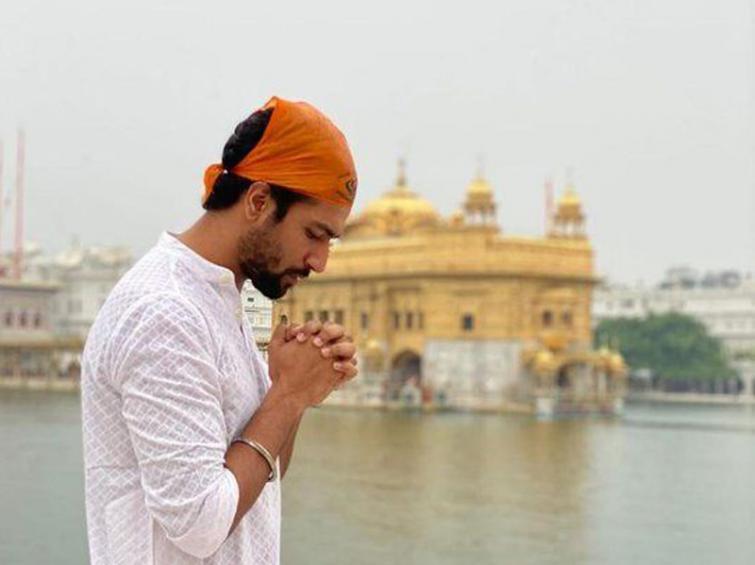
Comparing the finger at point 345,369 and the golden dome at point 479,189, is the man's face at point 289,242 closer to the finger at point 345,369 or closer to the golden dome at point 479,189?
the finger at point 345,369

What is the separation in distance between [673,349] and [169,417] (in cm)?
3799

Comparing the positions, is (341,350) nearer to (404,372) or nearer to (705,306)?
(404,372)

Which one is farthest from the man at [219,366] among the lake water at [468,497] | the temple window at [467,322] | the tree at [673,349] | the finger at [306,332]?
the tree at [673,349]

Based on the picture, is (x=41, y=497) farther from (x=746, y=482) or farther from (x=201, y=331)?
(x=201, y=331)

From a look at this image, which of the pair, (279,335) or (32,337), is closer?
(279,335)

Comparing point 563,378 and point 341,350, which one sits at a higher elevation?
point 563,378

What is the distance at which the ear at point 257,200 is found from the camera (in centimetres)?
114

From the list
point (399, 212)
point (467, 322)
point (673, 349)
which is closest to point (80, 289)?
point (399, 212)

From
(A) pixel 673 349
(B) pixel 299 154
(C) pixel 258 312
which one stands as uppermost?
(A) pixel 673 349

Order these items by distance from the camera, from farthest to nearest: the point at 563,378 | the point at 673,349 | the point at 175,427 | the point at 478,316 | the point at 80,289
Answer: the point at 80,289 → the point at 673,349 → the point at 563,378 → the point at 478,316 → the point at 175,427

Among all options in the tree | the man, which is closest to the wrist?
the man

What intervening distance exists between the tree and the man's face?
3736cm

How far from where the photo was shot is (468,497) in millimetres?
10094

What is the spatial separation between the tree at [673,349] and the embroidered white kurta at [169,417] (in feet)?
123
